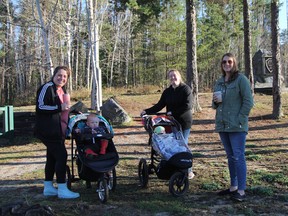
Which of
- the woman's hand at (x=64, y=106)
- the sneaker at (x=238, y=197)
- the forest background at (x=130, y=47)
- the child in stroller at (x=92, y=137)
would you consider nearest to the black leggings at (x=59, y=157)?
the child in stroller at (x=92, y=137)

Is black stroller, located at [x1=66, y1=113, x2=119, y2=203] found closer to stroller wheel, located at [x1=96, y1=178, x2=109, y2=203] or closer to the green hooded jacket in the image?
stroller wheel, located at [x1=96, y1=178, x2=109, y2=203]

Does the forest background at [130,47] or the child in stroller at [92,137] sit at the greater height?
the forest background at [130,47]

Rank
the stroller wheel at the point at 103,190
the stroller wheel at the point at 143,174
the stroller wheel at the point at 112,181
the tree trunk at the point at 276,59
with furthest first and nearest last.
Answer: the tree trunk at the point at 276,59
the stroller wheel at the point at 143,174
the stroller wheel at the point at 112,181
the stroller wheel at the point at 103,190

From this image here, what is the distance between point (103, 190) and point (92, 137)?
803mm

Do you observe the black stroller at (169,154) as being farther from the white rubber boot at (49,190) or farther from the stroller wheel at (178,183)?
the white rubber boot at (49,190)

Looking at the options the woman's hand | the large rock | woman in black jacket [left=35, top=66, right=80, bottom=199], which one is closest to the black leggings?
woman in black jacket [left=35, top=66, right=80, bottom=199]

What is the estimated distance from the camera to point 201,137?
375 inches

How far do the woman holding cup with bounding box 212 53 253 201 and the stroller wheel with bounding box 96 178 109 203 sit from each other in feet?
5.53

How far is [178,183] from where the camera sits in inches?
186

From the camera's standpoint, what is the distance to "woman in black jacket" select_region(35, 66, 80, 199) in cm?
468

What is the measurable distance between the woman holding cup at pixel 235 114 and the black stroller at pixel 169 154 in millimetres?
616

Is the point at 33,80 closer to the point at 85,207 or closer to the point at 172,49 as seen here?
the point at 172,49


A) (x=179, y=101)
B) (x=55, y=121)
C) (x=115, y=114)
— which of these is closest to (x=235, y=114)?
(x=179, y=101)

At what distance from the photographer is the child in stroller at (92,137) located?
15.7 ft
